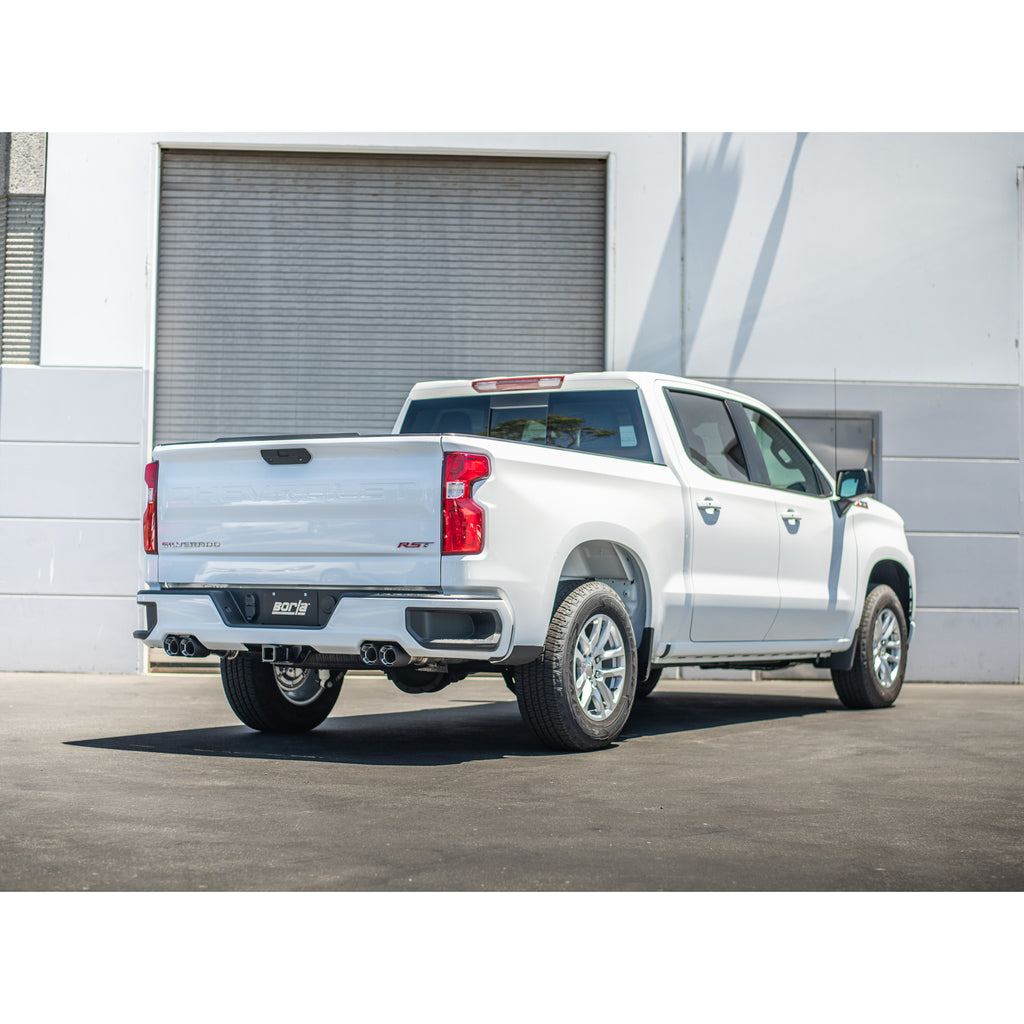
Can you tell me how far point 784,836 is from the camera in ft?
15.1

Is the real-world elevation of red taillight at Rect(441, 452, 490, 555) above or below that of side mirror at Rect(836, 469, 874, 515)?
below

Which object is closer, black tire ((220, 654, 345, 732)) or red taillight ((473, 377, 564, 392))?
black tire ((220, 654, 345, 732))

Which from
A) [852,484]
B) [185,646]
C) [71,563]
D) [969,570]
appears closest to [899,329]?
[969,570]

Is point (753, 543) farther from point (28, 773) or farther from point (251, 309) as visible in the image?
point (251, 309)

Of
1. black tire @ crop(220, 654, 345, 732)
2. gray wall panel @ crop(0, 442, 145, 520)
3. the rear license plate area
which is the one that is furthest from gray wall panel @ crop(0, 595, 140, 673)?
the rear license plate area

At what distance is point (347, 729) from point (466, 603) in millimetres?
2362

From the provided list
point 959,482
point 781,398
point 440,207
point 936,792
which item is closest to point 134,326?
point 440,207

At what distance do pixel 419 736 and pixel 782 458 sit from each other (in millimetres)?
3136

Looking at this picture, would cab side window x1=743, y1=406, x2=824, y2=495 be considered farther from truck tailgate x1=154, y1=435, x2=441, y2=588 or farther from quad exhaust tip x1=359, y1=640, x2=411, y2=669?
quad exhaust tip x1=359, y1=640, x2=411, y2=669

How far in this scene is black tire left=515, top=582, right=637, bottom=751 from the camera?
639cm

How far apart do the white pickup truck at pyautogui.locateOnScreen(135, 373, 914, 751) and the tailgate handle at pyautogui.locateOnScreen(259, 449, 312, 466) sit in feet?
0.04

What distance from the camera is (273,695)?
744cm

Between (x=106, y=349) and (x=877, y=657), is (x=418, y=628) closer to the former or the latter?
(x=877, y=657)

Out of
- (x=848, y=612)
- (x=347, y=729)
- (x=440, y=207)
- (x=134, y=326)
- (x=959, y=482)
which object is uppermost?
(x=440, y=207)
